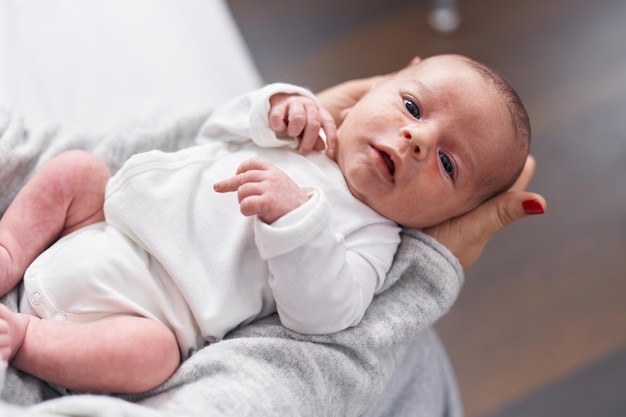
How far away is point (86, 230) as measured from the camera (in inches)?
35.8

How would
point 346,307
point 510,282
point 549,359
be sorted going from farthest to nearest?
point 510,282 < point 549,359 < point 346,307

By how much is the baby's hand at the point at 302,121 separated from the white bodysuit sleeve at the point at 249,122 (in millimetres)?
11

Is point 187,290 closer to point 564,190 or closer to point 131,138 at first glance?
point 131,138

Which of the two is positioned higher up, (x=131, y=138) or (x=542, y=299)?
(x=131, y=138)

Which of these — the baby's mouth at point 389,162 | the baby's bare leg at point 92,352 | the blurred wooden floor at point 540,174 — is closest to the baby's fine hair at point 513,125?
the baby's mouth at point 389,162

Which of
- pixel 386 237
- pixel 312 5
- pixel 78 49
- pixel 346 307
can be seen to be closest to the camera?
pixel 346 307

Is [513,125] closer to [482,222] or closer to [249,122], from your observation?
[482,222]

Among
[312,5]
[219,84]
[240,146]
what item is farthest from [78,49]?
[312,5]

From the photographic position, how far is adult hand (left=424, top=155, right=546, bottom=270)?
990mm

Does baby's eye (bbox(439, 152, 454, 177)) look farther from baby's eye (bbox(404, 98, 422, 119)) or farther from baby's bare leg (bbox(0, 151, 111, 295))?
baby's bare leg (bbox(0, 151, 111, 295))

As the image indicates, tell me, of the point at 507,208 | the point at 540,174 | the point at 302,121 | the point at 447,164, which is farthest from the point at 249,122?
the point at 540,174

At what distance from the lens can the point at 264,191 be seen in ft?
Result: 2.59

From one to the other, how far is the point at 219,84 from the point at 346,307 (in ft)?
1.89

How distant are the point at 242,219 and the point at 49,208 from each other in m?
0.25
